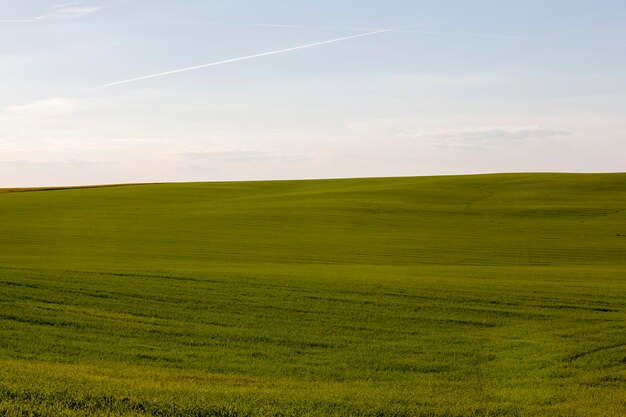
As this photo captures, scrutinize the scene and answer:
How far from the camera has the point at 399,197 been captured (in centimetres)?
5419

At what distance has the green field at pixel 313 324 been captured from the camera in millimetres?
9008

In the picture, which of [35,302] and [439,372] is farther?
[35,302]

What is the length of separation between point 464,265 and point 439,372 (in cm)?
1622

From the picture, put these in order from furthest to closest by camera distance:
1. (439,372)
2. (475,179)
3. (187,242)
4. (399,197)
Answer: (475,179), (399,197), (187,242), (439,372)

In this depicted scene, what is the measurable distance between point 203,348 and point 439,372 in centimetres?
401

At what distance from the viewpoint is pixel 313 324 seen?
1455cm

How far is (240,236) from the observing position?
3600cm

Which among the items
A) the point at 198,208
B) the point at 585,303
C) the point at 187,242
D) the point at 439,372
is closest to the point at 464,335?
the point at 439,372

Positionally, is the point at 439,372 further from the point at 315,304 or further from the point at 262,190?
the point at 262,190

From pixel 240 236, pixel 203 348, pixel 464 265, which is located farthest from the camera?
pixel 240 236

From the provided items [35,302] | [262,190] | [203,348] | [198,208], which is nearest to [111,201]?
[198,208]

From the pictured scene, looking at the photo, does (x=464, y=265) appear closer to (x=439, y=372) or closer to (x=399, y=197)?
(x=439, y=372)

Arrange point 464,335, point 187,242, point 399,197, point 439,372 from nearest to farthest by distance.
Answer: point 439,372, point 464,335, point 187,242, point 399,197

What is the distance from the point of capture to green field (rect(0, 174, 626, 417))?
29.6 feet
